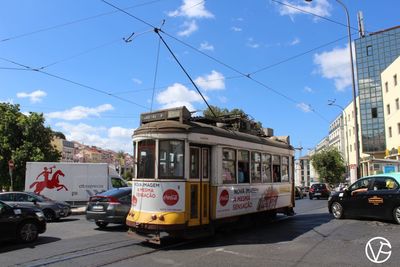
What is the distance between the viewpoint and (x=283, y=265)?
804cm

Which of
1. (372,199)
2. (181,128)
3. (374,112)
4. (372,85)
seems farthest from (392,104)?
(181,128)

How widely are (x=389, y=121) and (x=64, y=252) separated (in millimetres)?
49139

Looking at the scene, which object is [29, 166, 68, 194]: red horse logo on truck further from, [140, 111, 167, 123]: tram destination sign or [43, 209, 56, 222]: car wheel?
[140, 111, 167, 123]: tram destination sign

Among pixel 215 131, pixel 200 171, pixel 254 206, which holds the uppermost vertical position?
pixel 215 131

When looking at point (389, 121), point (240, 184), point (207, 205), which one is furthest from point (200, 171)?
point (389, 121)

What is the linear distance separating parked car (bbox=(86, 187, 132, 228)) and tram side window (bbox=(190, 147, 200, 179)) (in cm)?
460

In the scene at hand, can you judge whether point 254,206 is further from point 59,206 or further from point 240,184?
point 59,206

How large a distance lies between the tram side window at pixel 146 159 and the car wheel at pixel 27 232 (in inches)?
138

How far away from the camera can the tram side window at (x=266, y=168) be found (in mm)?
14297

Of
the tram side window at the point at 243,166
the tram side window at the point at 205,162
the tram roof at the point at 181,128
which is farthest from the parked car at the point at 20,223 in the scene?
the tram side window at the point at 243,166

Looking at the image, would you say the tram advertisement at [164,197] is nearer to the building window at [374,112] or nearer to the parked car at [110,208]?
the parked car at [110,208]

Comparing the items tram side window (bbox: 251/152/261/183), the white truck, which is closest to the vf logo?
tram side window (bbox: 251/152/261/183)

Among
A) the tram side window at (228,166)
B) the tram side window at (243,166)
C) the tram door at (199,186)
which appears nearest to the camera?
the tram door at (199,186)

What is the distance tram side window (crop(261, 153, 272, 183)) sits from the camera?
1430 centimetres
